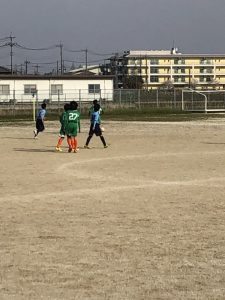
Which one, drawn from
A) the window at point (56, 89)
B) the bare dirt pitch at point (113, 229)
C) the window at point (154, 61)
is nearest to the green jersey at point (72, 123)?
the bare dirt pitch at point (113, 229)

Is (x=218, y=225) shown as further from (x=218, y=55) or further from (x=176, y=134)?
(x=218, y=55)

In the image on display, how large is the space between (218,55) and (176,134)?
9422 centimetres

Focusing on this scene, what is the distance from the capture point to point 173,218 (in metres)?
8.14

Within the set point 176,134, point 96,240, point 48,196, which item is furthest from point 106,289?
point 176,134

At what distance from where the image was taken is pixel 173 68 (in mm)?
115062

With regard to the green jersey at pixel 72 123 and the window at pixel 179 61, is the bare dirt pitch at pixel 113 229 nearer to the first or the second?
the green jersey at pixel 72 123

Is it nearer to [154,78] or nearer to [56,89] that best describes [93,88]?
[56,89]

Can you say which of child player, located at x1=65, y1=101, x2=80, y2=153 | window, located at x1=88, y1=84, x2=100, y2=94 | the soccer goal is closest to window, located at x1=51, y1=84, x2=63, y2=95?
window, located at x1=88, y1=84, x2=100, y2=94

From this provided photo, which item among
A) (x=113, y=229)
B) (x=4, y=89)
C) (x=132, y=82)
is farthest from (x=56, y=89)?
(x=113, y=229)

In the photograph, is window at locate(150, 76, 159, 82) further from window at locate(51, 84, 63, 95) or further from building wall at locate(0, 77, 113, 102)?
window at locate(51, 84, 63, 95)

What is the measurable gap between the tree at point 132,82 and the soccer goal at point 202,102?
149 feet

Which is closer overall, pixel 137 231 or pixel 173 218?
pixel 137 231

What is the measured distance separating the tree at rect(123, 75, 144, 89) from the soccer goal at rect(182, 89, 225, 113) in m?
45.6

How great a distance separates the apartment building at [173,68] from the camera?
114m
